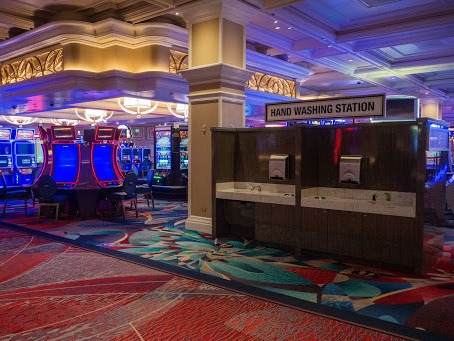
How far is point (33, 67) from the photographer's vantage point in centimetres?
972

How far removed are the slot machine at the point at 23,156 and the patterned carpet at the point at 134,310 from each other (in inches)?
294

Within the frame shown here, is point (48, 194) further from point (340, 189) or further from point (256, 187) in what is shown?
point (340, 189)

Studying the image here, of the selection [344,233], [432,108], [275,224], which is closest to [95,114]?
[275,224]

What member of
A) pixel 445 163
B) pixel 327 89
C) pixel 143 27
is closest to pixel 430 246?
pixel 445 163

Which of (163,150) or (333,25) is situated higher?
(333,25)

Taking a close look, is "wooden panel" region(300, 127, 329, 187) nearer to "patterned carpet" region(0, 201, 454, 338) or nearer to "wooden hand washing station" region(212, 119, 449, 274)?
"wooden hand washing station" region(212, 119, 449, 274)

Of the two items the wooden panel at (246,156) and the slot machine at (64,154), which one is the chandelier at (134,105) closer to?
the slot machine at (64,154)

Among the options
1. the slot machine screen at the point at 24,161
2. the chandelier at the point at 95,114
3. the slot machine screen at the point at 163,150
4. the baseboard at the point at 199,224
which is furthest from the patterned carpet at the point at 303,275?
the chandelier at the point at 95,114

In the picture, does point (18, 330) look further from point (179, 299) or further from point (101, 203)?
point (101, 203)

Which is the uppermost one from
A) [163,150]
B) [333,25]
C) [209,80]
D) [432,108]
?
[333,25]

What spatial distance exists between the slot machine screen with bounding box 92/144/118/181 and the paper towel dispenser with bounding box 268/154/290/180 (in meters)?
4.13

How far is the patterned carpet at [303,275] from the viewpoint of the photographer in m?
3.42

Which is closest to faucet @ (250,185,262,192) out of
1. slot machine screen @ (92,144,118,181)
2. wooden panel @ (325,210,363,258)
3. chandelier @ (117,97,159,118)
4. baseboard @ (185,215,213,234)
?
baseboard @ (185,215,213,234)

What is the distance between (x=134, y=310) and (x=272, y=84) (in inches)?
362
